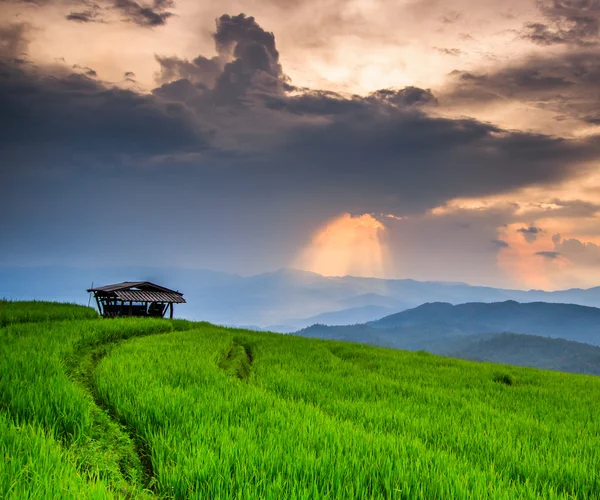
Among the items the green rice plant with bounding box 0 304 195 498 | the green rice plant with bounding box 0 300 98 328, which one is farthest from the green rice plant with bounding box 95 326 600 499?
the green rice plant with bounding box 0 300 98 328

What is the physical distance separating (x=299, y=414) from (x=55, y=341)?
9.62 metres

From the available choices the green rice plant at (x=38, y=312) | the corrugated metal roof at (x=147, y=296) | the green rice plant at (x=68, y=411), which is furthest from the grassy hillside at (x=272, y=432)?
the corrugated metal roof at (x=147, y=296)

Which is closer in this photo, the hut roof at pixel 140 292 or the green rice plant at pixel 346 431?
the green rice plant at pixel 346 431

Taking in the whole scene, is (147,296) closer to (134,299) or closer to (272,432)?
(134,299)

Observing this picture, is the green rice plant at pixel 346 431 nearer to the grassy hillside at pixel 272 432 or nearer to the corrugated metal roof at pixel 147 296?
the grassy hillside at pixel 272 432

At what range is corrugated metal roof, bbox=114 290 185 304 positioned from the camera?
33.7m

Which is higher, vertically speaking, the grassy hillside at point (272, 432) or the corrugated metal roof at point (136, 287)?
the corrugated metal roof at point (136, 287)

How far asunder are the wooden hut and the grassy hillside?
888 inches

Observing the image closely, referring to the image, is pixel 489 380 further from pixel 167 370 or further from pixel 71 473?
pixel 71 473

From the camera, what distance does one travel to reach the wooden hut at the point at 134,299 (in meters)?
34.0

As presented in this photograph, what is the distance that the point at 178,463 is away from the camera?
4430 mm

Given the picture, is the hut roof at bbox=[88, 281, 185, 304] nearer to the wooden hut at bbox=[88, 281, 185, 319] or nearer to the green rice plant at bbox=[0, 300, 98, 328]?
the wooden hut at bbox=[88, 281, 185, 319]

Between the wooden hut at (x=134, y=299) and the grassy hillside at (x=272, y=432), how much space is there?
2256 centimetres

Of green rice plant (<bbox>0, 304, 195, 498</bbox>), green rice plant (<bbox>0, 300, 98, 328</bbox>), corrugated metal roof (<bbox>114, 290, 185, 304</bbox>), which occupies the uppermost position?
corrugated metal roof (<bbox>114, 290, 185, 304</bbox>)
